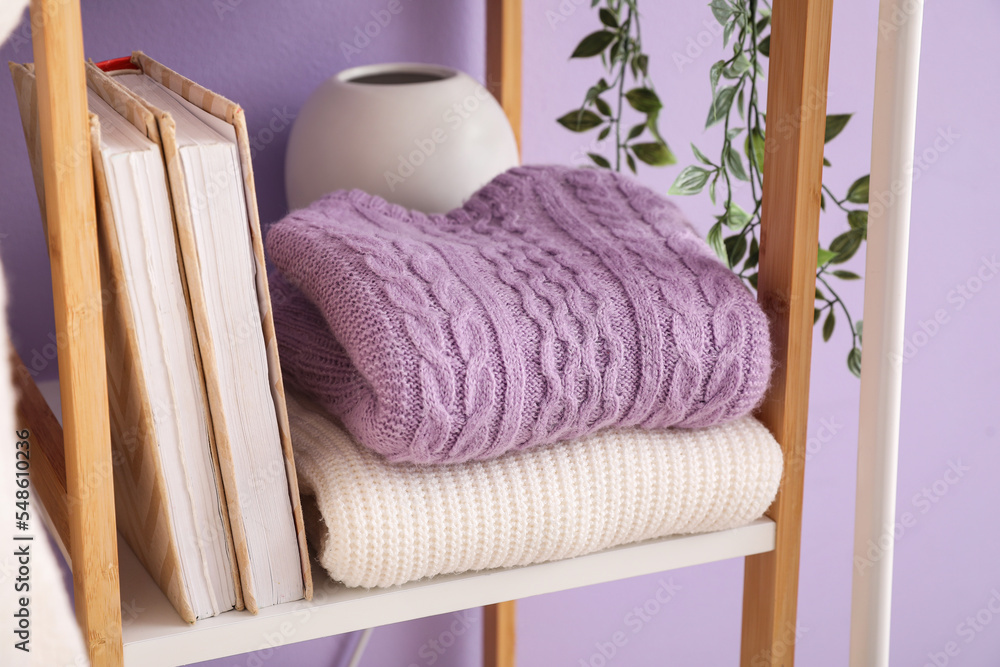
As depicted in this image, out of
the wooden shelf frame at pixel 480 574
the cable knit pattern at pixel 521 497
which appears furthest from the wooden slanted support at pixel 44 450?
the cable knit pattern at pixel 521 497

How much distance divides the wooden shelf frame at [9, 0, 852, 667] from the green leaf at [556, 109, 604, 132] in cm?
35

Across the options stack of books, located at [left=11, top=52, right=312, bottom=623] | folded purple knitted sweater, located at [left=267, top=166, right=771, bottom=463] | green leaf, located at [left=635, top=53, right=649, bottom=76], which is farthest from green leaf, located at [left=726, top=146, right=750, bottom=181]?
stack of books, located at [left=11, top=52, right=312, bottom=623]

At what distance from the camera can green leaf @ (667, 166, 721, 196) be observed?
2.26 feet

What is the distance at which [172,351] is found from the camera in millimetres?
431

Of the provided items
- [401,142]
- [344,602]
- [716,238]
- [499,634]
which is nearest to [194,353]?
[344,602]

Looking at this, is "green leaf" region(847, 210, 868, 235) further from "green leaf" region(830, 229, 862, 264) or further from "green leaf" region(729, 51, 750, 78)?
"green leaf" region(729, 51, 750, 78)

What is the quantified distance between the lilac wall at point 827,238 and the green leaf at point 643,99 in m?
0.12

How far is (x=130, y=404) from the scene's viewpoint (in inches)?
18.0

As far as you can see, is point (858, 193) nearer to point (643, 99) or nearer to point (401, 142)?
point (643, 99)

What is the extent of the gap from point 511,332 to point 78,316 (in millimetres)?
208

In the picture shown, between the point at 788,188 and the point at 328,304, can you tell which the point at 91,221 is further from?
the point at 788,188

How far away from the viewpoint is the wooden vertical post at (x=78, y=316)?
1.24ft

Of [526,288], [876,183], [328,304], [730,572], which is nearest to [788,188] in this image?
[876,183]

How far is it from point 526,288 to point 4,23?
401mm
